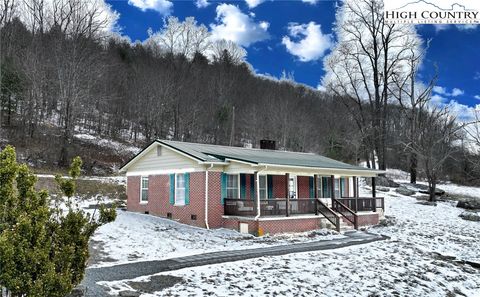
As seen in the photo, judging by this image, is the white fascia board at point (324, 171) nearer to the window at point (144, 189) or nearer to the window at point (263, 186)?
the window at point (263, 186)

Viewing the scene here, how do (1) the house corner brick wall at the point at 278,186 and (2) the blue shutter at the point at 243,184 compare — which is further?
(1) the house corner brick wall at the point at 278,186

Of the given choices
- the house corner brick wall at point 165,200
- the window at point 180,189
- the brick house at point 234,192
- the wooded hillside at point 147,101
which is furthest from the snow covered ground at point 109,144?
the window at point 180,189

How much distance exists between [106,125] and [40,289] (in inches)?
1722

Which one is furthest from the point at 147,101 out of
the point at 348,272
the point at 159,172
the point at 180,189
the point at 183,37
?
the point at 348,272

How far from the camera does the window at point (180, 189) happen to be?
18.4m

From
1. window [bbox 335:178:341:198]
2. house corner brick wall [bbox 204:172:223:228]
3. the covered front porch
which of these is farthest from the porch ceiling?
window [bbox 335:178:341:198]

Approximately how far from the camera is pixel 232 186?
59.9 feet

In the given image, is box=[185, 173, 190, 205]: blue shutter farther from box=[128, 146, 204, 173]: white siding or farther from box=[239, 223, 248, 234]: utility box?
box=[239, 223, 248, 234]: utility box

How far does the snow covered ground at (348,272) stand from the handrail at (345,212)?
7.25 ft

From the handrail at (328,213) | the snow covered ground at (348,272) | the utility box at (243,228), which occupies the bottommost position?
the snow covered ground at (348,272)

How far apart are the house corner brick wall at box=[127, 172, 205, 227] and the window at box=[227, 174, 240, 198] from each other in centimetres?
135

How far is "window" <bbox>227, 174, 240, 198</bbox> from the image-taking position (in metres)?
18.1

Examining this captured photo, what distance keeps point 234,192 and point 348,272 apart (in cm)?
832

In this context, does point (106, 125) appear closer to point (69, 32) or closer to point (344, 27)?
point (69, 32)
